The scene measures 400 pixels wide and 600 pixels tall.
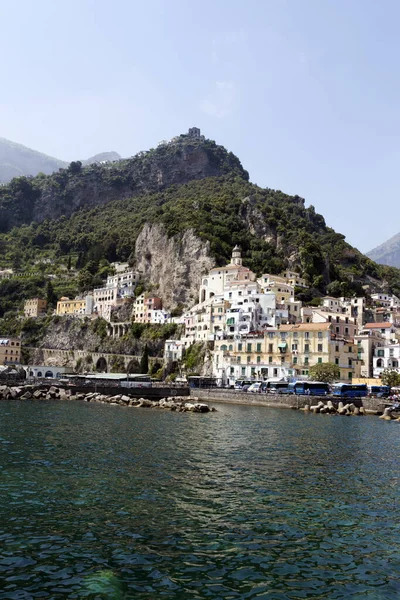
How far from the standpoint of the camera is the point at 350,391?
6456cm

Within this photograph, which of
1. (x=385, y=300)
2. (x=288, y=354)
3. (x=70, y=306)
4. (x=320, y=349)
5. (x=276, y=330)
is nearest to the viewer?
(x=320, y=349)

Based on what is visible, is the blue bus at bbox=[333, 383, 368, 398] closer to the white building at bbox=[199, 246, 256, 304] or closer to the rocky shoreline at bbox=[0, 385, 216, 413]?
the rocky shoreline at bbox=[0, 385, 216, 413]

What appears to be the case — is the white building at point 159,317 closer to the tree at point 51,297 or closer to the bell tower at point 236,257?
the bell tower at point 236,257

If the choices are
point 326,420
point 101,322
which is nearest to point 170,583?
point 326,420

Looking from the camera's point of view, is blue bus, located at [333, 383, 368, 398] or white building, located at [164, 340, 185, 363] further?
white building, located at [164, 340, 185, 363]

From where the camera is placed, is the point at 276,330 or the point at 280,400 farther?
the point at 276,330

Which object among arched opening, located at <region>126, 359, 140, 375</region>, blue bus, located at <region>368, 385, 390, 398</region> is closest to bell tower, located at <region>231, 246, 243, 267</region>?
arched opening, located at <region>126, 359, 140, 375</region>

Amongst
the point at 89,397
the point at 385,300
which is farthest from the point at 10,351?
the point at 385,300

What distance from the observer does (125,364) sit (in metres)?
104

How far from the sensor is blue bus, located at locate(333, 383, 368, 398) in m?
64.2

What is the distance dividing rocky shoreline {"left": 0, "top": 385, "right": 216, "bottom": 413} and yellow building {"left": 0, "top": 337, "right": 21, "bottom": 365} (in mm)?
48360

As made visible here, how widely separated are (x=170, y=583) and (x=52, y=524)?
5184 millimetres

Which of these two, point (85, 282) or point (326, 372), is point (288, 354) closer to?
point (326, 372)

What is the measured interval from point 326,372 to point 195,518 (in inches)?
2334
